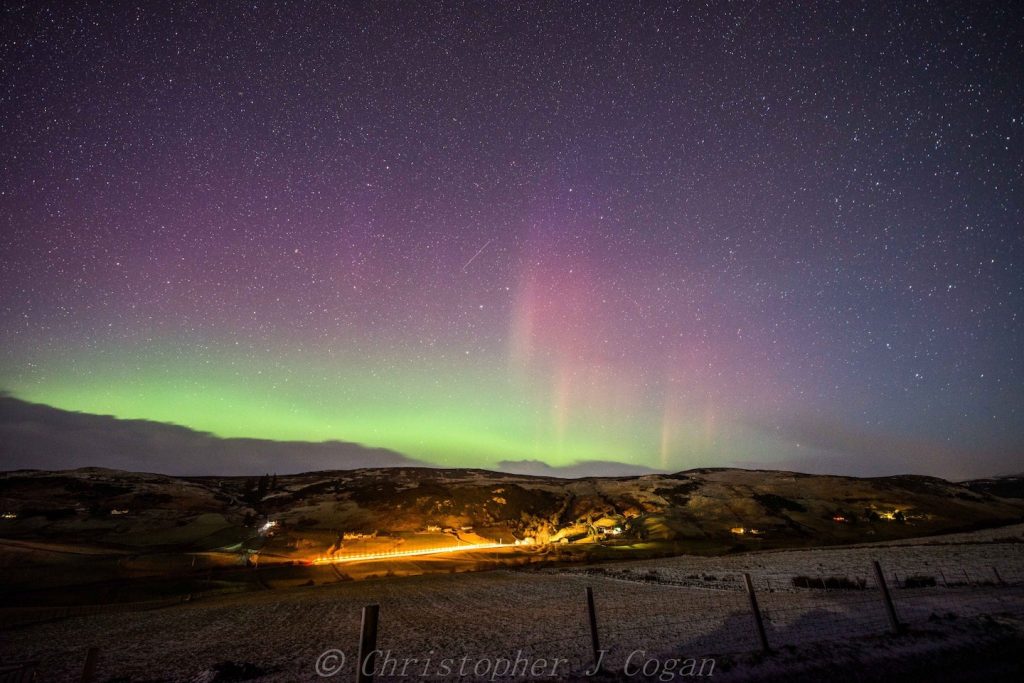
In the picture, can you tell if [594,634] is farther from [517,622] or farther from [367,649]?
[517,622]

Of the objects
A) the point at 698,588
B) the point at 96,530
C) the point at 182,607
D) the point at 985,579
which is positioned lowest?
the point at 96,530

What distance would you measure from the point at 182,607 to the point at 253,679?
26.0m

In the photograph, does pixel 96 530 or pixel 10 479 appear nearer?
pixel 96 530

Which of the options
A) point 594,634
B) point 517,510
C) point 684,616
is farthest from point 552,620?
point 517,510

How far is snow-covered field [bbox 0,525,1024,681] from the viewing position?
42.6 feet

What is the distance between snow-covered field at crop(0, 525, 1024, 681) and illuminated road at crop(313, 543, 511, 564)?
27.6 meters

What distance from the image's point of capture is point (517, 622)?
18.6 metres

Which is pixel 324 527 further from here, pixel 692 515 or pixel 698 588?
pixel 698 588

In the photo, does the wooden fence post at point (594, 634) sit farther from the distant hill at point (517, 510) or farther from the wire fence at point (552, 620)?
the distant hill at point (517, 510)

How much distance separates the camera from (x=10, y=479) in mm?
106812

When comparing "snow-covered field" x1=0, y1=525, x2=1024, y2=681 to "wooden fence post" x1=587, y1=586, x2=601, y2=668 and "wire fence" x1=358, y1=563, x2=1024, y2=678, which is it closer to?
"wire fence" x1=358, y1=563, x2=1024, y2=678

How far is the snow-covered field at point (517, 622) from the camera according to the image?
1298 cm

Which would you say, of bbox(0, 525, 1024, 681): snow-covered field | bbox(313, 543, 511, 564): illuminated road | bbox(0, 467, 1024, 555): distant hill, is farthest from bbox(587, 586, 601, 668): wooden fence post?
bbox(313, 543, 511, 564): illuminated road

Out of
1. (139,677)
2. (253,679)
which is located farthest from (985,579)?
(139,677)
